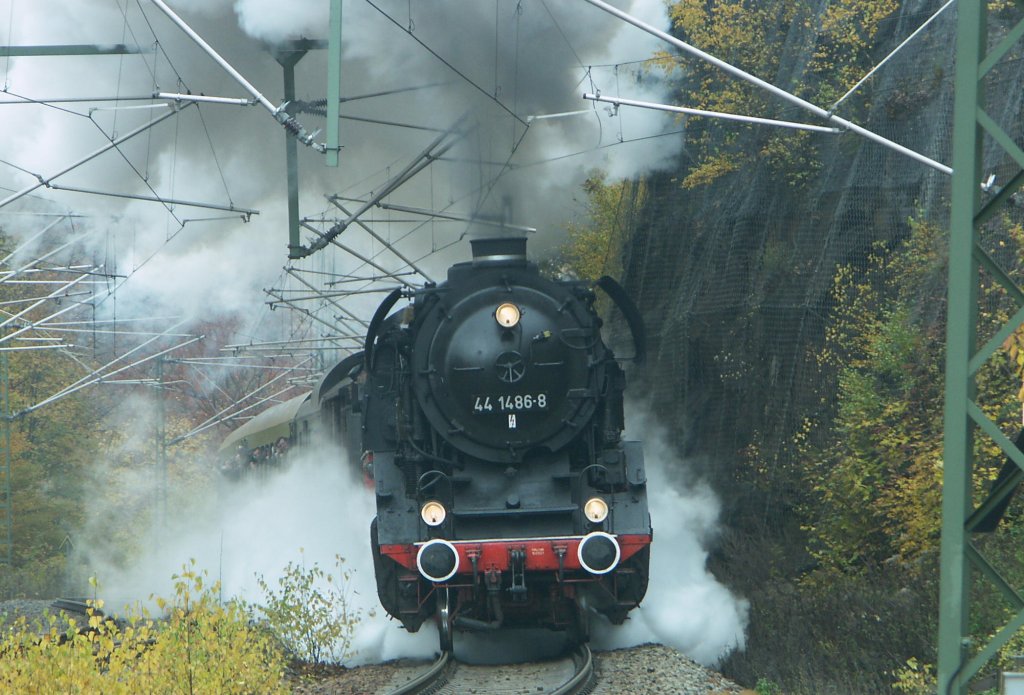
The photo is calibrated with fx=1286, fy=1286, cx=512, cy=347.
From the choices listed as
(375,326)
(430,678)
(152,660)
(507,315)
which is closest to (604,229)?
(375,326)

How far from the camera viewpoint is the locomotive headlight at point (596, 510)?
31.8ft

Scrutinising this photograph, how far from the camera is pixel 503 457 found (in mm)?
10094

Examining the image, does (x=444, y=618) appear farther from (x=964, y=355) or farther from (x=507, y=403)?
(x=964, y=355)

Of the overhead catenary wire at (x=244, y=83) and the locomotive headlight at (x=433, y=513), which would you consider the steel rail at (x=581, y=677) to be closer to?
the locomotive headlight at (x=433, y=513)

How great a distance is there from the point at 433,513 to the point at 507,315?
64.3 inches

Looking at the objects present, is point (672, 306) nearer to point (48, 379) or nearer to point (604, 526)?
point (604, 526)

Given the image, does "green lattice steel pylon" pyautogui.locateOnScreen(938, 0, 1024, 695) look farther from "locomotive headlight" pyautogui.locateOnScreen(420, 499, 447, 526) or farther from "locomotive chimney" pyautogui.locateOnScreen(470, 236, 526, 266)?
"locomotive chimney" pyautogui.locateOnScreen(470, 236, 526, 266)

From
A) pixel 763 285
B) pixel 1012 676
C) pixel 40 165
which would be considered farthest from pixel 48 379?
pixel 1012 676

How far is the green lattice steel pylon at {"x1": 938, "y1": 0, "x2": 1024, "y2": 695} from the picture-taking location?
419 centimetres

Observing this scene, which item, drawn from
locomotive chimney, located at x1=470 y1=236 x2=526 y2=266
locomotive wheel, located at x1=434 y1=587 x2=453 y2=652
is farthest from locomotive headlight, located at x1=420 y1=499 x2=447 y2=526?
locomotive chimney, located at x1=470 y1=236 x2=526 y2=266

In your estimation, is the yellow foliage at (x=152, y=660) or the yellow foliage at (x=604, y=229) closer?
the yellow foliage at (x=152, y=660)

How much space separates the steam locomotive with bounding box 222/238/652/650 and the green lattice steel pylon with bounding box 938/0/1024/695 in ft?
17.6

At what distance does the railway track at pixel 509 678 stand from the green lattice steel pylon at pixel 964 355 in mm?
4551

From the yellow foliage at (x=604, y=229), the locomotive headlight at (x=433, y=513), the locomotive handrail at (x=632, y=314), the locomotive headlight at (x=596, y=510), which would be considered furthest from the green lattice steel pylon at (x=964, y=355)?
the yellow foliage at (x=604, y=229)
